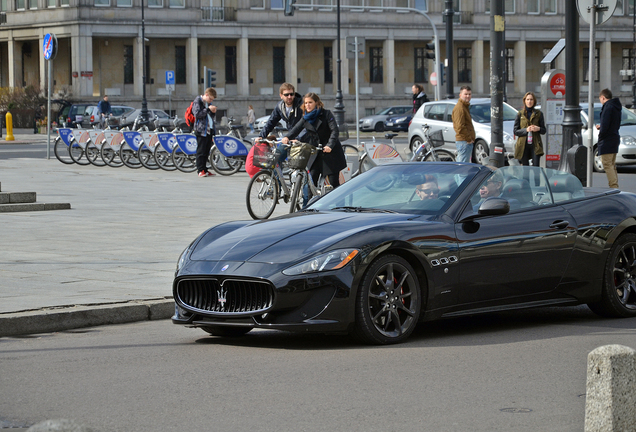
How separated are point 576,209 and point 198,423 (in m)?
4.29

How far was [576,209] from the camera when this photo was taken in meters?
8.38

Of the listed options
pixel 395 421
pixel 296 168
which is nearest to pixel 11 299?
pixel 395 421

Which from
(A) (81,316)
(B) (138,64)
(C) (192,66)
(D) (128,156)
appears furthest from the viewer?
(C) (192,66)

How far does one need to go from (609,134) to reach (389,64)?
2449 inches

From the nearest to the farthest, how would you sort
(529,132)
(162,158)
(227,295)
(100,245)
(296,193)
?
(227,295)
(100,245)
(296,193)
(529,132)
(162,158)

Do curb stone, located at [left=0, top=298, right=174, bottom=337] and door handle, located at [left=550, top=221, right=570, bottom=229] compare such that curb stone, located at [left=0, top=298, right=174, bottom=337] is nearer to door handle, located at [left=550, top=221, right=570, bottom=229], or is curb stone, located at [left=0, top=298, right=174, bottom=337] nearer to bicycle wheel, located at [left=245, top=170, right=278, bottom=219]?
door handle, located at [left=550, top=221, right=570, bottom=229]

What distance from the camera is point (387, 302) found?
712 centimetres

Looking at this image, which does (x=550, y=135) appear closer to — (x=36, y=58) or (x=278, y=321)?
(x=278, y=321)

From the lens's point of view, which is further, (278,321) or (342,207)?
(342,207)

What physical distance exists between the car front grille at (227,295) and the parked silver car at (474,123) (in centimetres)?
1734

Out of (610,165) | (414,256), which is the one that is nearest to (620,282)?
(414,256)

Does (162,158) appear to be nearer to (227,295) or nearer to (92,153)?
(92,153)

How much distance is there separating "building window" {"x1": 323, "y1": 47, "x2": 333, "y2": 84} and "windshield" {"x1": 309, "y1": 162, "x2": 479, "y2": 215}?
2843 inches

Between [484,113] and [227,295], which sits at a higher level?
[484,113]
